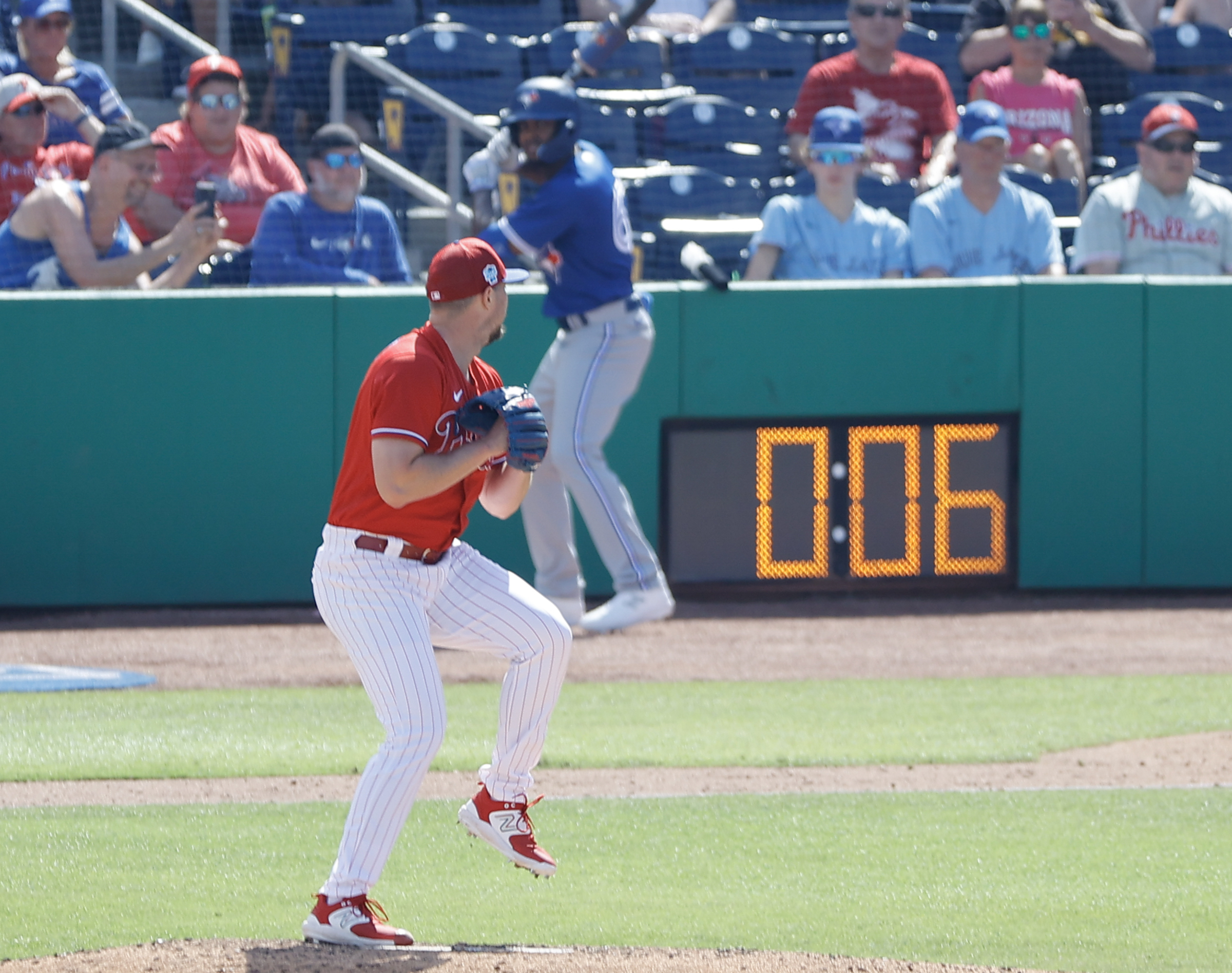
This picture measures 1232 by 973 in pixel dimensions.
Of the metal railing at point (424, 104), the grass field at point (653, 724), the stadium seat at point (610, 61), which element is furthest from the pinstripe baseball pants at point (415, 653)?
the stadium seat at point (610, 61)

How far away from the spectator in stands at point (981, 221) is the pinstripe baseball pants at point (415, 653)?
242 inches

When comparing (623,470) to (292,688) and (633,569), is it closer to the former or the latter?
(633,569)

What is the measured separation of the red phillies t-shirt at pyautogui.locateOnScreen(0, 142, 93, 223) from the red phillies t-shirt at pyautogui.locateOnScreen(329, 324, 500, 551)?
6.11 m

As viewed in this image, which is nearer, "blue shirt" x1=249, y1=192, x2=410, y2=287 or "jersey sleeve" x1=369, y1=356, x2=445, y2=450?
"jersey sleeve" x1=369, y1=356, x2=445, y2=450

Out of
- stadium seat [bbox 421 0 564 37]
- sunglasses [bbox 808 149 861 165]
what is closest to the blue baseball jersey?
sunglasses [bbox 808 149 861 165]

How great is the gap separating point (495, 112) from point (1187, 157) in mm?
4513

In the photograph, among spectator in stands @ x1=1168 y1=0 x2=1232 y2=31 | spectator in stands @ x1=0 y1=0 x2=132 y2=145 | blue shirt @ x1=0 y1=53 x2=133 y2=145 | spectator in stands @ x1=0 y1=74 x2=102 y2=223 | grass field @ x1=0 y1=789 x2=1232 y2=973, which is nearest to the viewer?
grass field @ x1=0 y1=789 x2=1232 y2=973

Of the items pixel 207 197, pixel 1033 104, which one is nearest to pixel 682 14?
pixel 1033 104

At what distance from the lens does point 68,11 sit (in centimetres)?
1080

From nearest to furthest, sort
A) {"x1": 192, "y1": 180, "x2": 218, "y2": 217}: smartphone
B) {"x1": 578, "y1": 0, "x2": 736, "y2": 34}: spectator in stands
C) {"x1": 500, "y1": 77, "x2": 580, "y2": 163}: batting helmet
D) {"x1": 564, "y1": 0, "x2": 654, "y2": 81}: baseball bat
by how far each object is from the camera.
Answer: {"x1": 500, "y1": 77, "x2": 580, "y2": 163}: batting helmet < {"x1": 192, "y1": 180, "x2": 218, "y2": 217}: smartphone < {"x1": 564, "y1": 0, "x2": 654, "y2": 81}: baseball bat < {"x1": 578, "y1": 0, "x2": 736, "y2": 34}: spectator in stands

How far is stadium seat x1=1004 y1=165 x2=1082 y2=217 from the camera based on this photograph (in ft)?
36.6

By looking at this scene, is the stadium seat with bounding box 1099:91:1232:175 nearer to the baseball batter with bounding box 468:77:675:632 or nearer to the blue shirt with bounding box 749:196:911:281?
the blue shirt with bounding box 749:196:911:281

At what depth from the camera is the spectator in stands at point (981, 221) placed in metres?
10.1

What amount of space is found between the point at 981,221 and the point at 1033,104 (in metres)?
1.82
